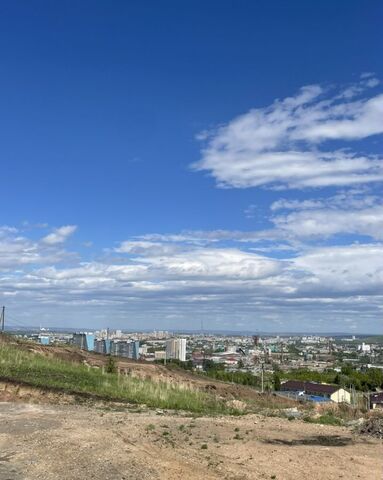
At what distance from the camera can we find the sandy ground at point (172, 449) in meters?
10.9

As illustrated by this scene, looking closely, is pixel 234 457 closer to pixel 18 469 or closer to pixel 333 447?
pixel 333 447

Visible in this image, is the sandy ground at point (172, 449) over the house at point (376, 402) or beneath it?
over

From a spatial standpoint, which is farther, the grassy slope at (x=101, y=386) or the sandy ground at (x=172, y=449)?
the grassy slope at (x=101, y=386)

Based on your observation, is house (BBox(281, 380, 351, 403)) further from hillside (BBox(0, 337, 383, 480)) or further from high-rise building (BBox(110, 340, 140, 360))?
hillside (BBox(0, 337, 383, 480))

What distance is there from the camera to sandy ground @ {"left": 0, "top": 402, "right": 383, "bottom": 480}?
1091cm

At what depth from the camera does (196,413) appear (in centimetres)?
1944

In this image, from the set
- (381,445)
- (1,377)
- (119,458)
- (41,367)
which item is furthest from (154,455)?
(41,367)

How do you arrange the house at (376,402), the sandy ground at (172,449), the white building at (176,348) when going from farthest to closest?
the white building at (176,348) → the house at (376,402) → the sandy ground at (172,449)

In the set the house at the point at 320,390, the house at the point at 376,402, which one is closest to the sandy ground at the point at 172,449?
the house at the point at 376,402

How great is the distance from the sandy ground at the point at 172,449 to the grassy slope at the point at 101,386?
4.05 meters

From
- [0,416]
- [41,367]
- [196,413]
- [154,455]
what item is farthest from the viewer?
[41,367]

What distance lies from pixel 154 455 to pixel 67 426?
3.79 meters

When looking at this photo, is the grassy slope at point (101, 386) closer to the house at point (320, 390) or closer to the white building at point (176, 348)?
the house at point (320, 390)

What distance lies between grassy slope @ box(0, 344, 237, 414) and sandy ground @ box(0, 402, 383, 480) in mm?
4055
